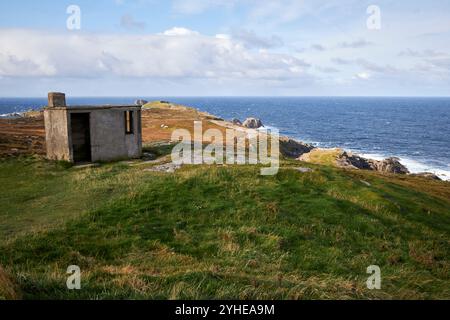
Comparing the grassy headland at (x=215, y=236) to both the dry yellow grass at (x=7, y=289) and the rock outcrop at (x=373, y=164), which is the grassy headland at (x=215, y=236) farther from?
the rock outcrop at (x=373, y=164)

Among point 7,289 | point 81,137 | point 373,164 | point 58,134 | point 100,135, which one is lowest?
point 373,164

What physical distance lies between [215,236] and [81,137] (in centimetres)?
1942

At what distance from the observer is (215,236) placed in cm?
1562

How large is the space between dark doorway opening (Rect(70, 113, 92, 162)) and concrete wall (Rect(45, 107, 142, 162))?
3.72ft

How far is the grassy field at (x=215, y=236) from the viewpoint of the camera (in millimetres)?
9125

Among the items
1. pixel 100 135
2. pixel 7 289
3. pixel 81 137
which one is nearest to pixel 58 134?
pixel 81 137

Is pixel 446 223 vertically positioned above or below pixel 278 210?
below

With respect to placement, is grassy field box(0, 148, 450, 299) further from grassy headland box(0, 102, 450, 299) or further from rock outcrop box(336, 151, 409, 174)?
rock outcrop box(336, 151, 409, 174)

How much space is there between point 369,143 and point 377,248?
9899cm

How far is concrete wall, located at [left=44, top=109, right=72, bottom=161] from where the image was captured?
93.6 ft

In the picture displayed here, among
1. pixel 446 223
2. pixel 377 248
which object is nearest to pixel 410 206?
pixel 446 223

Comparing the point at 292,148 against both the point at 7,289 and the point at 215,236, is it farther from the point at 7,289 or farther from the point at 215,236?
the point at 7,289

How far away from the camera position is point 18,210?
60.5 feet
